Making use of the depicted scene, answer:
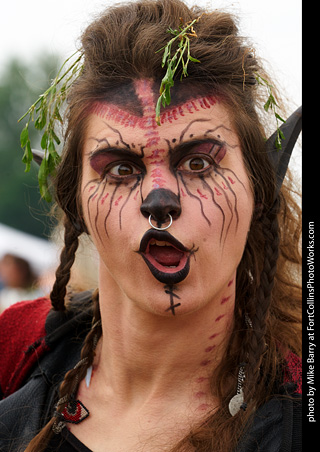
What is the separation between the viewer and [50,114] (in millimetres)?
2979

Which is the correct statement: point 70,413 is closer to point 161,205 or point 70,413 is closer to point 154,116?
point 161,205

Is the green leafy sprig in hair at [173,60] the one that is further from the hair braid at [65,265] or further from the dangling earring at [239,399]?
the dangling earring at [239,399]

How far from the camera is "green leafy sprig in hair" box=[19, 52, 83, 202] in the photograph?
2902 millimetres

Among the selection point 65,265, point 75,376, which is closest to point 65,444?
point 75,376

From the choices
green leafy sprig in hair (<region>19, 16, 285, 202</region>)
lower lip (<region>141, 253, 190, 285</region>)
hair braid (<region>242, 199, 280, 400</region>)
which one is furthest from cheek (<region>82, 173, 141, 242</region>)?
hair braid (<region>242, 199, 280, 400</region>)

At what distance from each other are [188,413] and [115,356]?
0.41m

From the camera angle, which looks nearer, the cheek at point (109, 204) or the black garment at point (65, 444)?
the cheek at point (109, 204)

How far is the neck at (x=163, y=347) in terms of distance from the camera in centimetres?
262

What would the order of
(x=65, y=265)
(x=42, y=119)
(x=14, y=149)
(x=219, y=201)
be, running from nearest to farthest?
(x=219, y=201) → (x=42, y=119) → (x=65, y=265) → (x=14, y=149)

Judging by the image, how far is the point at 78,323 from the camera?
10.4 feet

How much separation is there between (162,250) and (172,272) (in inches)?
3.7

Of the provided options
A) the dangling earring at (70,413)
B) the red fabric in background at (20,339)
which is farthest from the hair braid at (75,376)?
the red fabric in background at (20,339)

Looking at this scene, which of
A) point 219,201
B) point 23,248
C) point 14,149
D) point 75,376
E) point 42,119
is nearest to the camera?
point 219,201

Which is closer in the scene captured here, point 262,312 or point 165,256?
point 165,256
